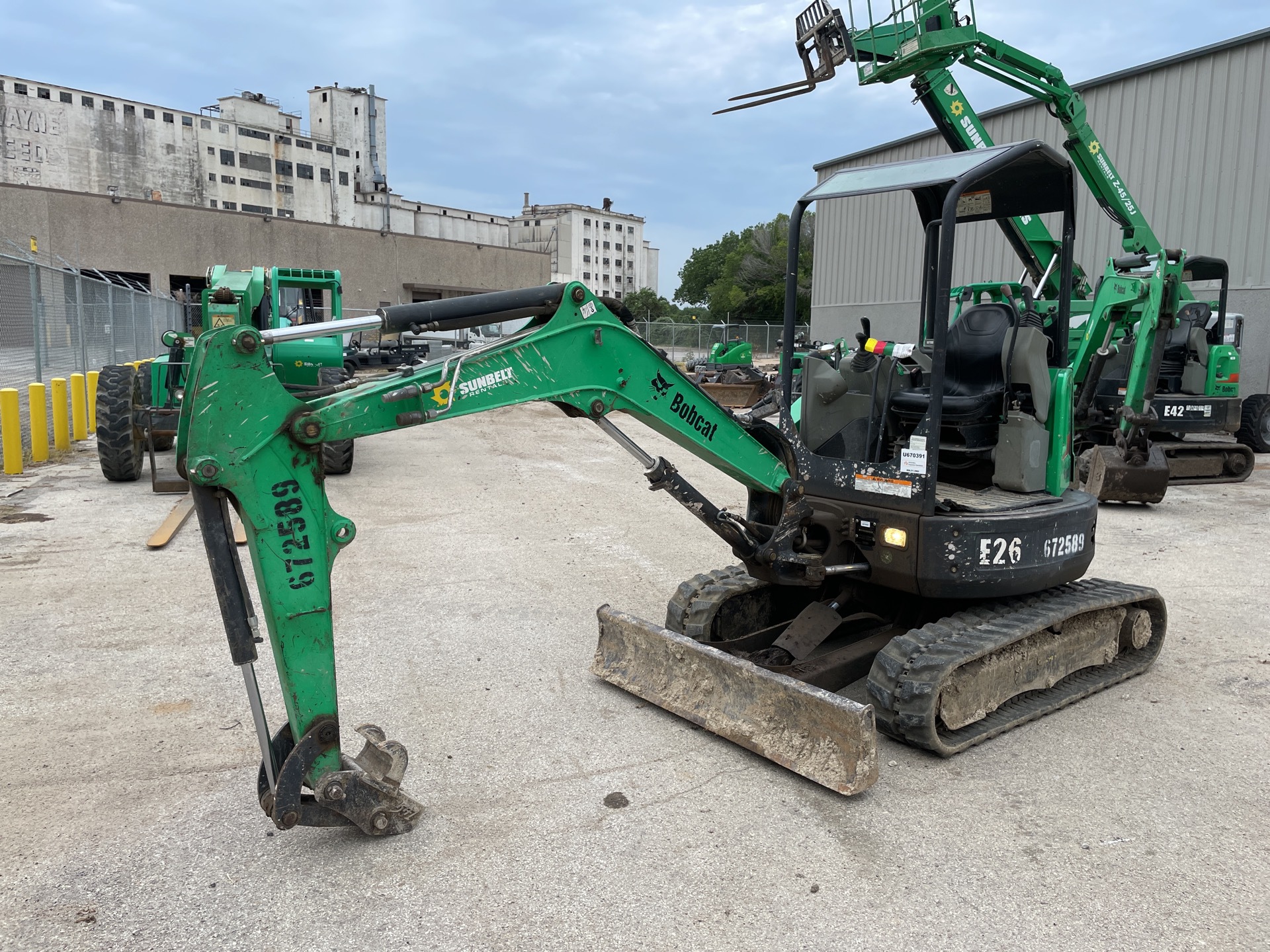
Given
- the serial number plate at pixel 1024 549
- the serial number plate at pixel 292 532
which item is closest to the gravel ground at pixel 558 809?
the serial number plate at pixel 1024 549

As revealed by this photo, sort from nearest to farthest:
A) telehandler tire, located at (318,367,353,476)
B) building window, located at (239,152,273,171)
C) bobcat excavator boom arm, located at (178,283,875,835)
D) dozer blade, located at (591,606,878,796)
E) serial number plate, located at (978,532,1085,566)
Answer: bobcat excavator boom arm, located at (178,283,875,835) → dozer blade, located at (591,606,878,796) → serial number plate, located at (978,532,1085,566) → telehandler tire, located at (318,367,353,476) → building window, located at (239,152,273,171)

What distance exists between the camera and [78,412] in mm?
14281

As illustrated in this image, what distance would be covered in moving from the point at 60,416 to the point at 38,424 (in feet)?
1.66

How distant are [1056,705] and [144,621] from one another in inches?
214

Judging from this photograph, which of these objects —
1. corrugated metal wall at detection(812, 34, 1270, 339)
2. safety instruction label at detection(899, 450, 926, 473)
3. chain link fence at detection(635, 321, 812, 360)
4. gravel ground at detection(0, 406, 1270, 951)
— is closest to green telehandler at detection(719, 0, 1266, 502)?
corrugated metal wall at detection(812, 34, 1270, 339)

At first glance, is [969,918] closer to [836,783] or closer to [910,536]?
[836,783]

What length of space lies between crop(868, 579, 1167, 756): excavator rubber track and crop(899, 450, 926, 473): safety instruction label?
766 mm

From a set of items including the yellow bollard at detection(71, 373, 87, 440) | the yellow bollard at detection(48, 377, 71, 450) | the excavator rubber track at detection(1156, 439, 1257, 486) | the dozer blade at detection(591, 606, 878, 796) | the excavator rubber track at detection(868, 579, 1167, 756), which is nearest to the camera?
the dozer blade at detection(591, 606, 878, 796)

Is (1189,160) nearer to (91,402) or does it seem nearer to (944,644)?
(944,644)

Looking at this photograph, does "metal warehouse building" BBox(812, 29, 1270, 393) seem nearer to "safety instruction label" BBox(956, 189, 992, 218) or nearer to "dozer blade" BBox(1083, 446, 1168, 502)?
"dozer blade" BBox(1083, 446, 1168, 502)

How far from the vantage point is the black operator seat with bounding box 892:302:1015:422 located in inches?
193

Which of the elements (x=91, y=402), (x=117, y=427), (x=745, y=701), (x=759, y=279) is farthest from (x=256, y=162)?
(x=745, y=701)

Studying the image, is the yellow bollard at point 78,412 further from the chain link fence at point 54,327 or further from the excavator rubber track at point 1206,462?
the excavator rubber track at point 1206,462

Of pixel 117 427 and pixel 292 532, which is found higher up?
pixel 292 532
